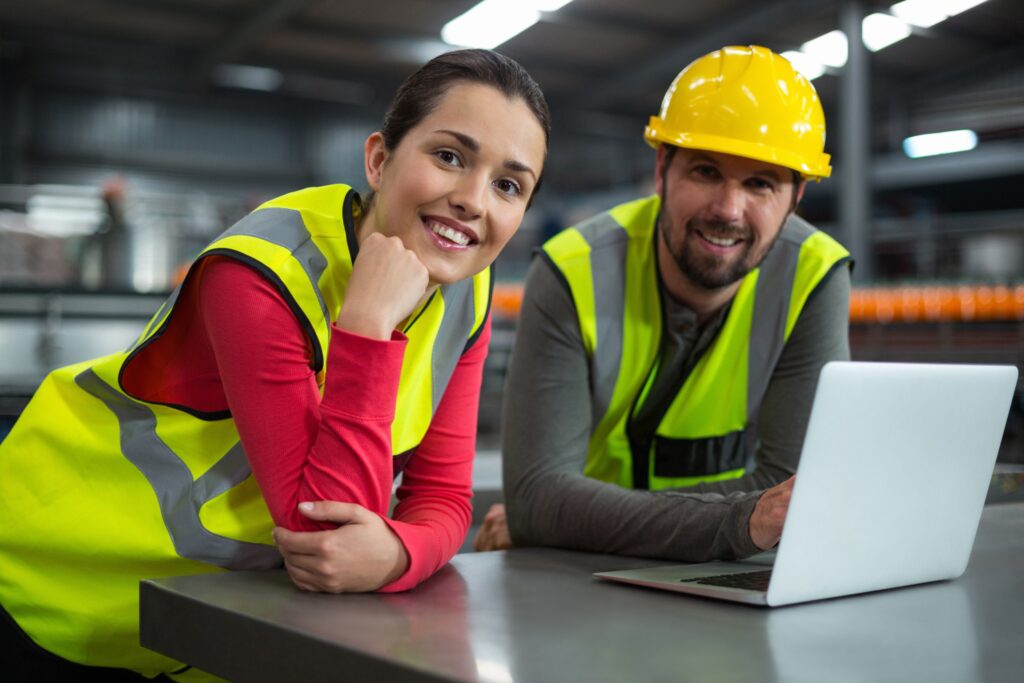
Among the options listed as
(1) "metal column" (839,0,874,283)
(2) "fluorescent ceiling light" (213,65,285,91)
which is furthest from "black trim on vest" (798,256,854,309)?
(2) "fluorescent ceiling light" (213,65,285,91)

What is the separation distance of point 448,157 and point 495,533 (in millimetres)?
773

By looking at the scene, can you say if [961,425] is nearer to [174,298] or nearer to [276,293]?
[276,293]

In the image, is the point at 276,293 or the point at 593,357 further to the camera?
the point at 593,357

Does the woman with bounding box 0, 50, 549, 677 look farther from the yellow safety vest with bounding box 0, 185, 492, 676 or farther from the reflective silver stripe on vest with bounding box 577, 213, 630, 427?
the reflective silver stripe on vest with bounding box 577, 213, 630, 427

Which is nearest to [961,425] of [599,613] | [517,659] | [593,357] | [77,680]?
[599,613]

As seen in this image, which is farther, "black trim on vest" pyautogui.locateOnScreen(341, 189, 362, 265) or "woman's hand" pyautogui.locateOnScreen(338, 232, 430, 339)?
"black trim on vest" pyautogui.locateOnScreen(341, 189, 362, 265)

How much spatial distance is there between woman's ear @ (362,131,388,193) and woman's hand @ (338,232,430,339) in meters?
0.15

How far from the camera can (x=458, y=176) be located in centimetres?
123

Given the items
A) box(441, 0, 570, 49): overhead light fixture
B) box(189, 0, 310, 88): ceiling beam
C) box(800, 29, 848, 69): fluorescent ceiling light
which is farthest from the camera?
box(800, 29, 848, 69): fluorescent ceiling light

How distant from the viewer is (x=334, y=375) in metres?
1.11

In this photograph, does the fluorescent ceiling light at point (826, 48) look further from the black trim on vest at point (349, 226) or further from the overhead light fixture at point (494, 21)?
the black trim on vest at point (349, 226)

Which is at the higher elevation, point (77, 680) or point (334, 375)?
point (334, 375)

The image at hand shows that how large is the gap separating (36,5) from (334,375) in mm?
11150

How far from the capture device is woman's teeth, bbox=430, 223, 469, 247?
1235 mm
